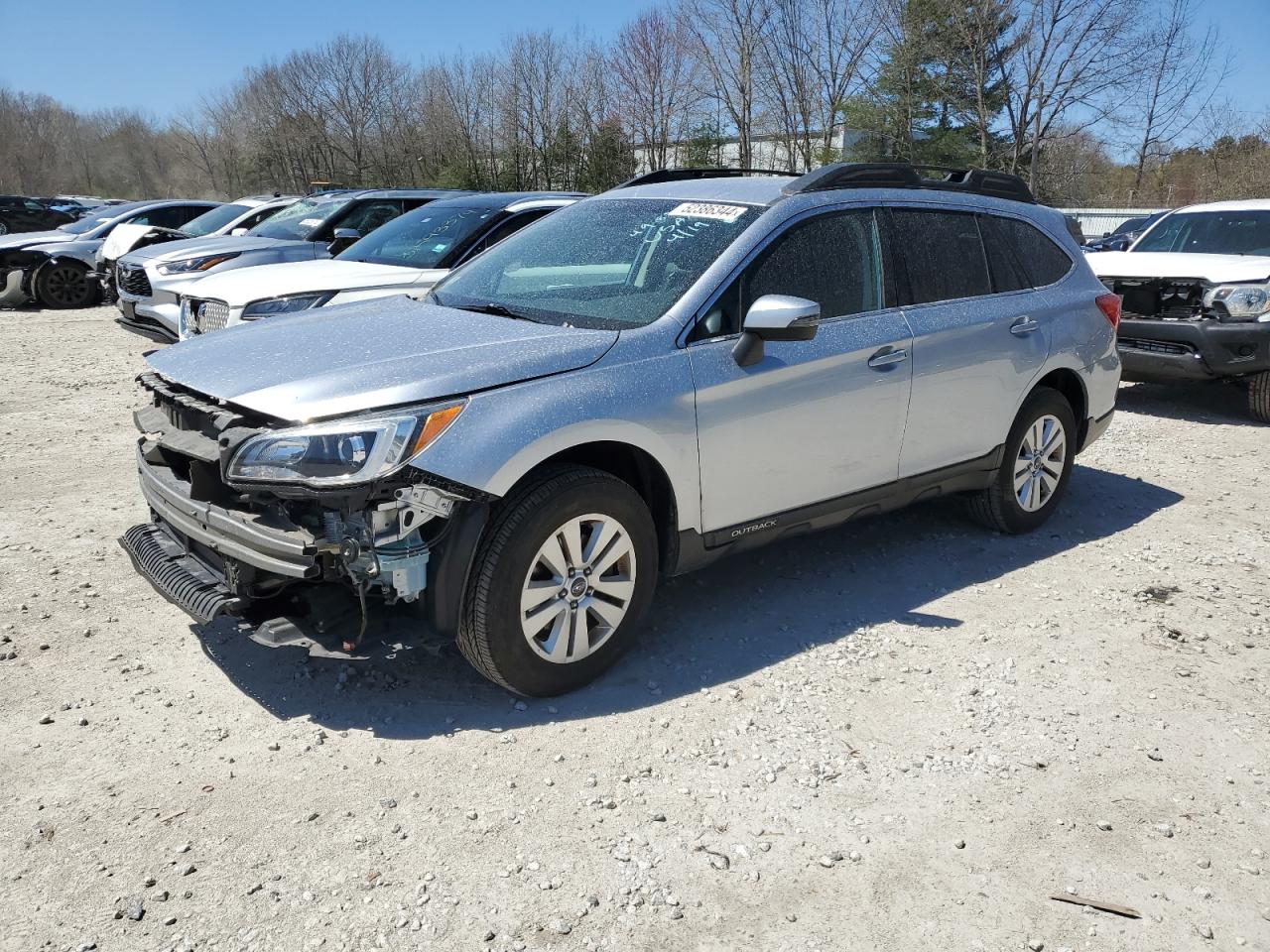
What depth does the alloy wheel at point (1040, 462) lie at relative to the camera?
525cm

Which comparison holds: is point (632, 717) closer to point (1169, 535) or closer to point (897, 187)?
point (897, 187)

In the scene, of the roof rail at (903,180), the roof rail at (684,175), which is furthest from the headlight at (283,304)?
the roof rail at (903,180)

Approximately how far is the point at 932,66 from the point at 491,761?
29790 mm

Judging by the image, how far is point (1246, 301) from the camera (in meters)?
7.88

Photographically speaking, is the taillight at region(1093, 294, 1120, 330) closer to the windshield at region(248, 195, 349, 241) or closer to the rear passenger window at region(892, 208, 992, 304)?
the rear passenger window at region(892, 208, 992, 304)

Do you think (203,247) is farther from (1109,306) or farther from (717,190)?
(1109,306)

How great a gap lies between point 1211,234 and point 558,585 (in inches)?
336

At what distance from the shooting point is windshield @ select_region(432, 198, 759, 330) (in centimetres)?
384

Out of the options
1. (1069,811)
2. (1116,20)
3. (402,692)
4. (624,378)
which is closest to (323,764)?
(402,692)

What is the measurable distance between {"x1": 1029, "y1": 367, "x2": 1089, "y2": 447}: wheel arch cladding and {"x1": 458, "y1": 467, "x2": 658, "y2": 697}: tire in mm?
2825

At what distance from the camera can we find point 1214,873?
8.97ft

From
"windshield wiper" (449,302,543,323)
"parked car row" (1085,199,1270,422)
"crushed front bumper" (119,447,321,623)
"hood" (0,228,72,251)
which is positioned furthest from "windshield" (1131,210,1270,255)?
"hood" (0,228,72,251)

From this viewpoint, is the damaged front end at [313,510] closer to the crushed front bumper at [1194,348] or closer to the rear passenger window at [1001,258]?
the rear passenger window at [1001,258]

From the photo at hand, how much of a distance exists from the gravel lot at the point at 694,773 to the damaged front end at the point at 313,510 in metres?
0.42
